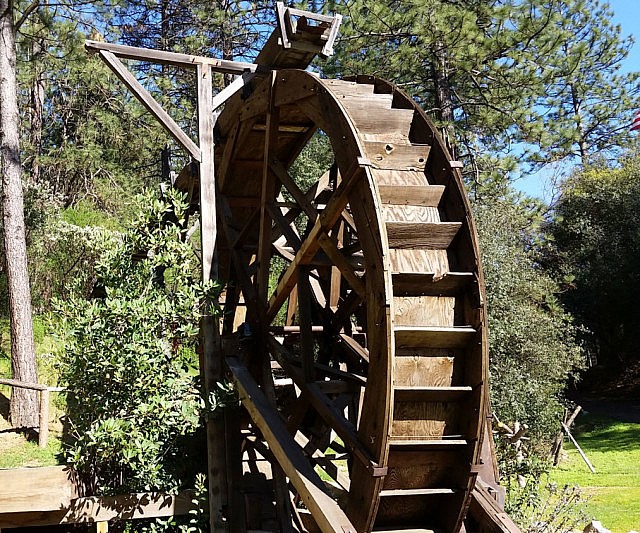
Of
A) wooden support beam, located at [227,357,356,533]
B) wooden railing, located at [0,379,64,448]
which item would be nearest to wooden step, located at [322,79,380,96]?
wooden support beam, located at [227,357,356,533]

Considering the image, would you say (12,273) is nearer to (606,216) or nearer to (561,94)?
(561,94)

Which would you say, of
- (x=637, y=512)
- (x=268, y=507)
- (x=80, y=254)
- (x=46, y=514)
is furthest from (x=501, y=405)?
(x=80, y=254)

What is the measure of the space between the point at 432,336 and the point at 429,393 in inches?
10.7

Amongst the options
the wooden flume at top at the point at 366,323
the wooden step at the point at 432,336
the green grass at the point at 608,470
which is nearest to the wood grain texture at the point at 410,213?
the wooden flume at top at the point at 366,323

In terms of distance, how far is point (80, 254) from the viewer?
11.8 metres

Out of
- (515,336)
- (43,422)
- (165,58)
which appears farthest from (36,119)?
(515,336)

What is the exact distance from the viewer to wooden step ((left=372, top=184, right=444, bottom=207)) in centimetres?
359

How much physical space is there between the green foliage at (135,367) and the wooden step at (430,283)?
1.74 metres

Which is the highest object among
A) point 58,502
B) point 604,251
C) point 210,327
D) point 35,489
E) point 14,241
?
point 14,241

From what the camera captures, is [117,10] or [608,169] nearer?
[117,10]

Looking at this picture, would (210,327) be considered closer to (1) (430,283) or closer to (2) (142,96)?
(2) (142,96)

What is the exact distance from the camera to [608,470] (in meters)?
10.4

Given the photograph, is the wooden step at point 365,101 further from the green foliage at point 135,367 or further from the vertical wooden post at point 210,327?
the vertical wooden post at point 210,327

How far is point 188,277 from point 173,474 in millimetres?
1369
